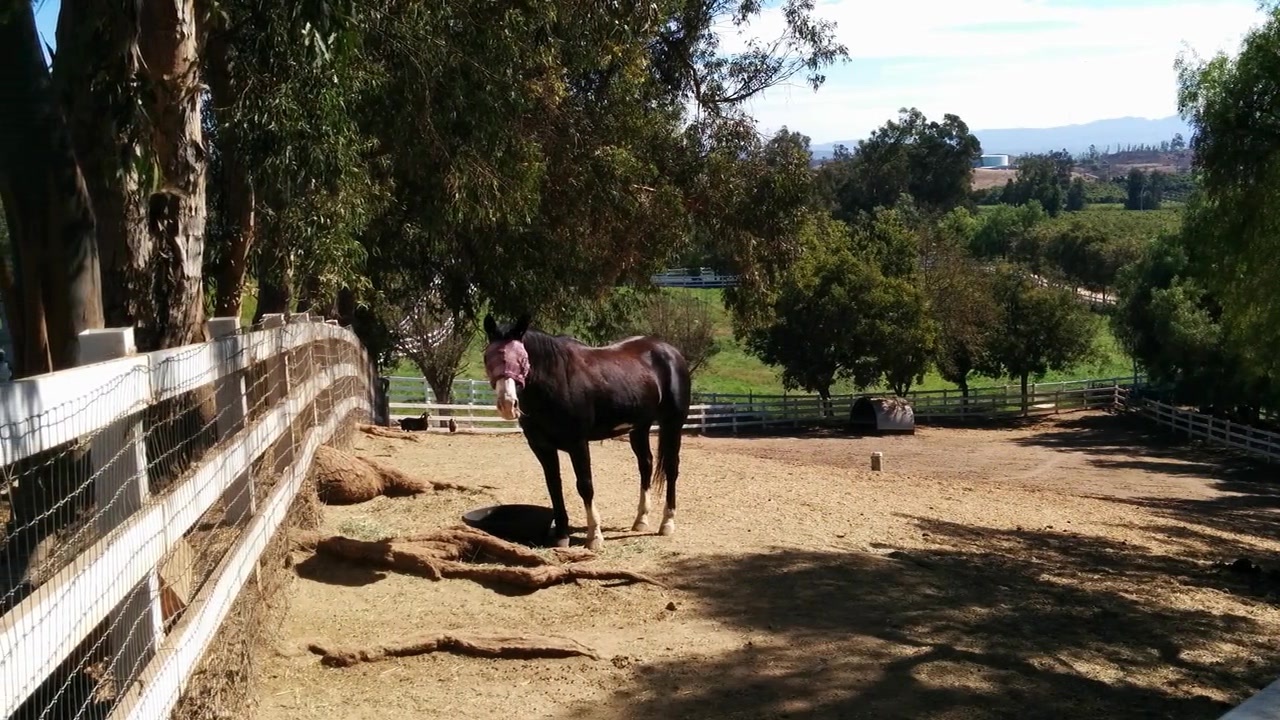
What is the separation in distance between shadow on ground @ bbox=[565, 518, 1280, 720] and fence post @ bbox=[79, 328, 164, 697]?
2.12 metres

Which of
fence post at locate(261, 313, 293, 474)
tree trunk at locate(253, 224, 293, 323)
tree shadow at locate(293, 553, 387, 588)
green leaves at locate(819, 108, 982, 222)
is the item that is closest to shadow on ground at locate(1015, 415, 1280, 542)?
tree trunk at locate(253, 224, 293, 323)

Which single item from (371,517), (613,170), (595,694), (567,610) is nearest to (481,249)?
(613,170)

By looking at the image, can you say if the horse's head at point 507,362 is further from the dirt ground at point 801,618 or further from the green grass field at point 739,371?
the green grass field at point 739,371

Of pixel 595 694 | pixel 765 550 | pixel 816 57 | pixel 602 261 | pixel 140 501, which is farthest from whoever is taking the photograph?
pixel 816 57

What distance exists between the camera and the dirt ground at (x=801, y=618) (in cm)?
576

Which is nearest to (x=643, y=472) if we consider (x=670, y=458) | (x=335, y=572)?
(x=670, y=458)

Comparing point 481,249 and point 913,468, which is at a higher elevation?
point 481,249

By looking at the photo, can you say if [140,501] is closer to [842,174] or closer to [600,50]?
[600,50]

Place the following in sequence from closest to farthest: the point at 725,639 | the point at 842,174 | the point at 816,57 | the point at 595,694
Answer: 1. the point at 595,694
2. the point at 725,639
3. the point at 816,57
4. the point at 842,174

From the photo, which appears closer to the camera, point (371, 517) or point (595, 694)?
point (595, 694)

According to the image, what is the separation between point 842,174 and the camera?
301 feet

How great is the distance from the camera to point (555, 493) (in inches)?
345

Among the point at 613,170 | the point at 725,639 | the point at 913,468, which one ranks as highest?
the point at 613,170

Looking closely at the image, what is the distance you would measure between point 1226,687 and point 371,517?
5771 mm
